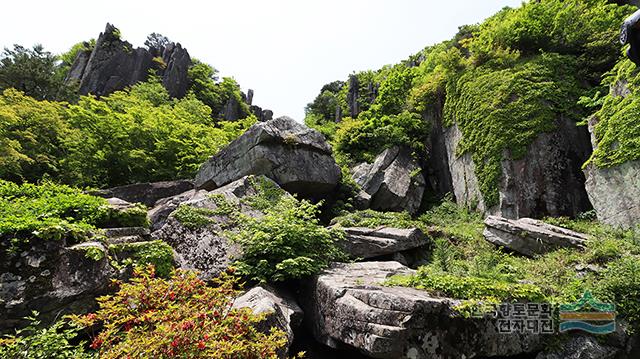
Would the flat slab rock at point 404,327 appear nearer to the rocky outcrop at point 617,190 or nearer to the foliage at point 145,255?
the foliage at point 145,255

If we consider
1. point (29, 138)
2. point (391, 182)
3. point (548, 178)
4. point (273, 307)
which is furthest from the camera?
point (391, 182)

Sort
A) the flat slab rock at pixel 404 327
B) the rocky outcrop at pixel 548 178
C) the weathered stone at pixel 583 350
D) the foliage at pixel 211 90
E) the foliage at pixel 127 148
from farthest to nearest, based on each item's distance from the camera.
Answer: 1. the foliage at pixel 211 90
2. the foliage at pixel 127 148
3. the rocky outcrop at pixel 548 178
4. the weathered stone at pixel 583 350
5. the flat slab rock at pixel 404 327

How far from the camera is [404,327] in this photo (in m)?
4.58

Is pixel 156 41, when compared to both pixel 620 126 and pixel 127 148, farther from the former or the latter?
pixel 620 126

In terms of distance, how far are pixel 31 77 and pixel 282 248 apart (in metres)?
24.6

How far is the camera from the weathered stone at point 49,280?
4442 mm

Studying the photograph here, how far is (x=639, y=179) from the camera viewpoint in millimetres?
8984

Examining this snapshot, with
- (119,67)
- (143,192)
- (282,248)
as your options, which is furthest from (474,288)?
(119,67)

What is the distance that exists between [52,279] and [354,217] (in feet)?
30.1

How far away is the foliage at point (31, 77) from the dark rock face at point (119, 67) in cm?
745

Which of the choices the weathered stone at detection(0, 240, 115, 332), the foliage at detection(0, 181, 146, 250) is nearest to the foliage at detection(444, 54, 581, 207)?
the foliage at detection(0, 181, 146, 250)

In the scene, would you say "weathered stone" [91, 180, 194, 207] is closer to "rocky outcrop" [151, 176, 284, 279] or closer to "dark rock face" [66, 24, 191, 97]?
"rocky outcrop" [151, 176, 284, 279]

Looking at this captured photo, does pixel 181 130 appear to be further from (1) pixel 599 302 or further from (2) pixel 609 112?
(2) pixel 609 112

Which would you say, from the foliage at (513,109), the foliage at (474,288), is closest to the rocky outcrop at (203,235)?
the foliage at (474,288)
